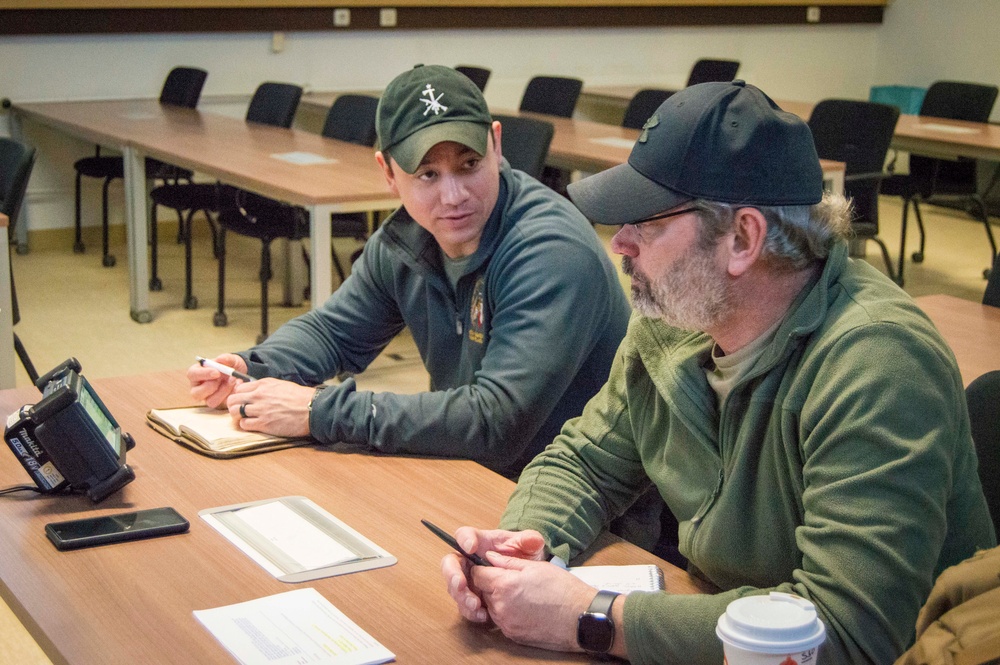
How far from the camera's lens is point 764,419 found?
135 cm

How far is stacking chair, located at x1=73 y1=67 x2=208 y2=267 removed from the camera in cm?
595

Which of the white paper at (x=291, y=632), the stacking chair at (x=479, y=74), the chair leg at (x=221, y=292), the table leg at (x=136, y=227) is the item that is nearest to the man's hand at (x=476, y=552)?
the white paper at (x=291, y=632)

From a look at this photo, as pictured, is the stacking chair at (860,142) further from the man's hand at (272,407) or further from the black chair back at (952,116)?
the man's hand at (272,407)

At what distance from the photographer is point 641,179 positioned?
52.6 inches

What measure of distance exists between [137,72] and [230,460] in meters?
5.52

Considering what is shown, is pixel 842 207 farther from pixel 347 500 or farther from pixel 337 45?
pixel 337 45

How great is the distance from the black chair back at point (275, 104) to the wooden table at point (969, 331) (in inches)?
151

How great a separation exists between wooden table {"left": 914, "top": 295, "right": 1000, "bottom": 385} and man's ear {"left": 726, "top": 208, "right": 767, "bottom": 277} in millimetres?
956

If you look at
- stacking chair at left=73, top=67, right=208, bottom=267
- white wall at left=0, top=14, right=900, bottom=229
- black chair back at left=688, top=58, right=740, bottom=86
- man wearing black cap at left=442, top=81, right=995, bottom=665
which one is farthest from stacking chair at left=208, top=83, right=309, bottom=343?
man wearing black cap at left=442, top=81, right=995, bottom=665

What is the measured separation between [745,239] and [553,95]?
5586 mm

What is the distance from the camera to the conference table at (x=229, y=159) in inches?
153

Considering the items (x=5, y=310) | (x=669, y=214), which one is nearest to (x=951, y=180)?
(x=5, y=310)

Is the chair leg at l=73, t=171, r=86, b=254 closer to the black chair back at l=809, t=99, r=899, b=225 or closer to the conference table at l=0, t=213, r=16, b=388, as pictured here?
the conference table at l=0, t=213, r=16, b=388

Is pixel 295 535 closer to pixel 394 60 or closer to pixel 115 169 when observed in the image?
pixel 115 169
